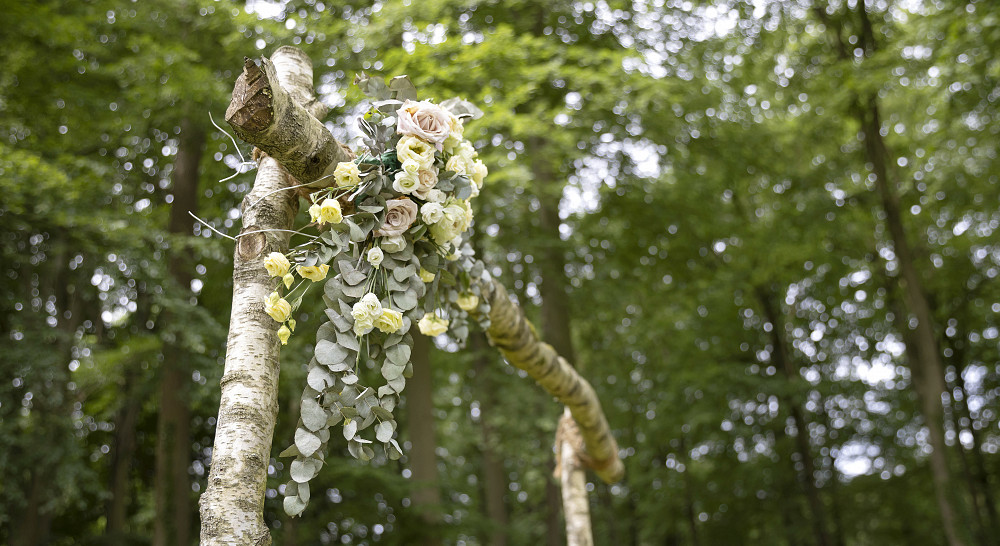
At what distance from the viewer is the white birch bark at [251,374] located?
134 cm

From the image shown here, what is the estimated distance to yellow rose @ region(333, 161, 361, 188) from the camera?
1.66 meters

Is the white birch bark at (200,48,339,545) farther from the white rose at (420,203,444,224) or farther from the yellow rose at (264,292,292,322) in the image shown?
the white rose at (420,203,444,224)

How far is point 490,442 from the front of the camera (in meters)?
10.2

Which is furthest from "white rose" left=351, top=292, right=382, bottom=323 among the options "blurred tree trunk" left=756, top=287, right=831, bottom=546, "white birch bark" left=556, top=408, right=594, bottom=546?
"blurred tree trunk" left=756, top=287, right=831, bottom=546

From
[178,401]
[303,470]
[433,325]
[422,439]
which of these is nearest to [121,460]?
[178,401]

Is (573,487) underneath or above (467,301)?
underneath

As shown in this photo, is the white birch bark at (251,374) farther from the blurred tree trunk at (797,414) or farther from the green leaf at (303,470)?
the blurred tree trunk at (797,414)

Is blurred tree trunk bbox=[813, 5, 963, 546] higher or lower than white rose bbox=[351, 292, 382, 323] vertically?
higher

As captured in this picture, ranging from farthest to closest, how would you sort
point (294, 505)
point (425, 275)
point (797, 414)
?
point (797, 414)
point (425, 275)
point (294, 505)

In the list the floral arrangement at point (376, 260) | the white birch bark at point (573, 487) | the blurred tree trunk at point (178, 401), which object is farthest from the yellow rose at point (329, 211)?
the blurred tree trunk at point (178, 401)

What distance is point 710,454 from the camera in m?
13.0

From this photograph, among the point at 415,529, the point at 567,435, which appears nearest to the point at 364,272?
the point at 567,435

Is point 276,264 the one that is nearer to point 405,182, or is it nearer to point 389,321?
point 389,321

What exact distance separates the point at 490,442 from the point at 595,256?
2.87 metres
